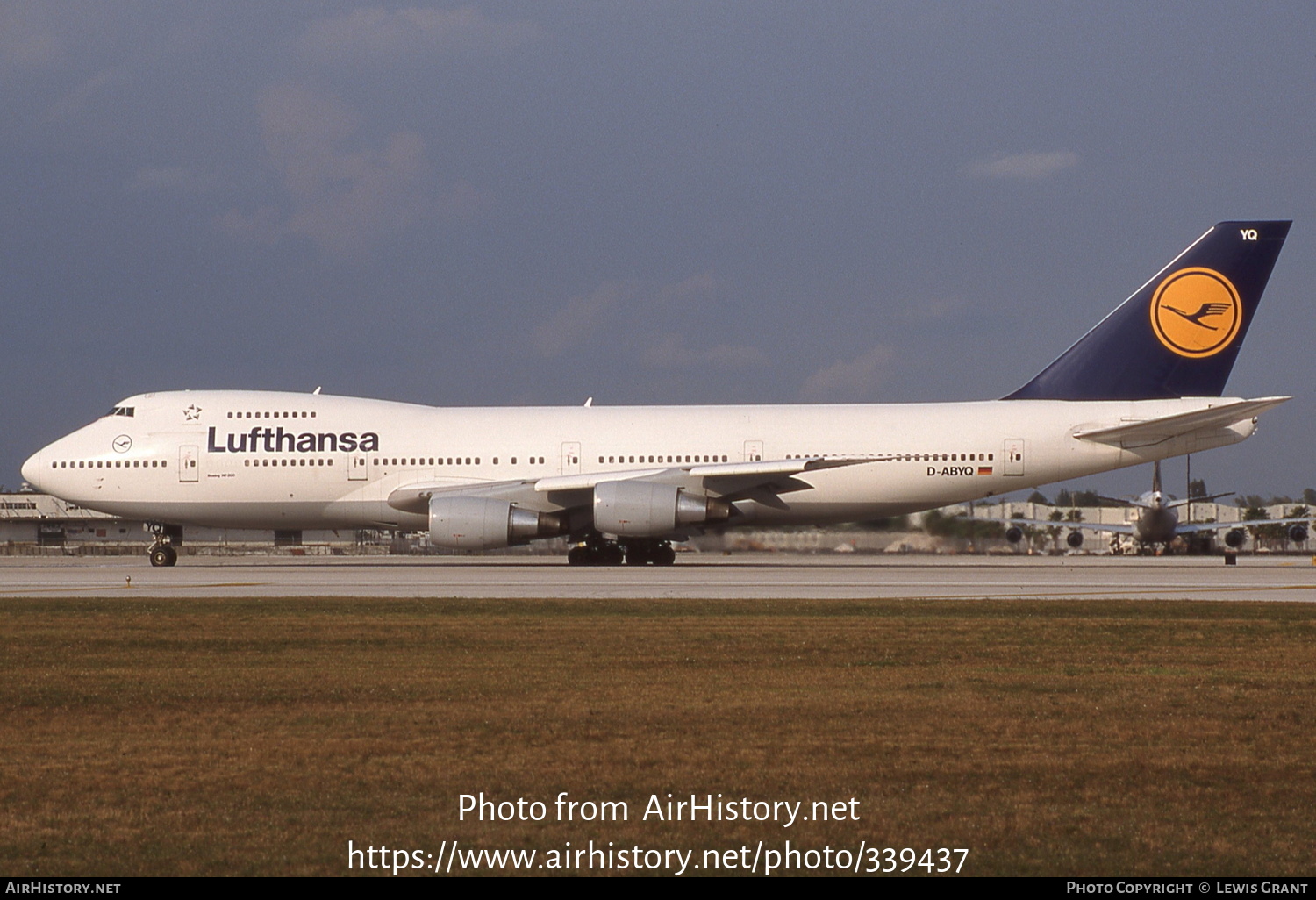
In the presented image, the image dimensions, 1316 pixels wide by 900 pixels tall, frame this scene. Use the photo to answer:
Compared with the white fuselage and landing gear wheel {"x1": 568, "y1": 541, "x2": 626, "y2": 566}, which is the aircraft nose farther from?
landing gear wheel {"x1": 568, "y1": 541, "x2": 626, "y2": 566}

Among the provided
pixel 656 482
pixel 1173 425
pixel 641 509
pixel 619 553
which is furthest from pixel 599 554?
pixel 1173 425

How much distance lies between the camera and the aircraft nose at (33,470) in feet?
112

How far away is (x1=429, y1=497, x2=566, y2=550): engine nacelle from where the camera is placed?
29406 mm

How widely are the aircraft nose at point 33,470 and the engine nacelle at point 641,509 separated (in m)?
15.2

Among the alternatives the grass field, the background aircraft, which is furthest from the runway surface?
the background aircraft

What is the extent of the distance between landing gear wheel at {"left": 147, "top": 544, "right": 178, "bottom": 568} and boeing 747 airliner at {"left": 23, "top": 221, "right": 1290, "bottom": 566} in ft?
0.17

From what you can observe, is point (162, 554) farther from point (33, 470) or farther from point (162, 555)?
point (33, 470)

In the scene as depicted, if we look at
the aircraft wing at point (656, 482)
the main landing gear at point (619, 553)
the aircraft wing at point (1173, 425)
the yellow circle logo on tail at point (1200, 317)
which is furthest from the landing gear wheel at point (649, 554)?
the yellow circle logo on tail at point (1200, 317)

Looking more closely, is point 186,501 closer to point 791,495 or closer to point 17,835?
point 791,495

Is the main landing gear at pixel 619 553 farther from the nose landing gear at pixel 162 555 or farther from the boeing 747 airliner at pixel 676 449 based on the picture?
the nose landing gear at pixel 162 555

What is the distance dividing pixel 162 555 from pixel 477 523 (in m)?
9.49

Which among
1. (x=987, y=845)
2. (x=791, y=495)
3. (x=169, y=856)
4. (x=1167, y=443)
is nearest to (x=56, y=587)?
(x=791, y=495)

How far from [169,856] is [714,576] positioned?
2003 centimetres

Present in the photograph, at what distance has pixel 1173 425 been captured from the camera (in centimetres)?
2933
